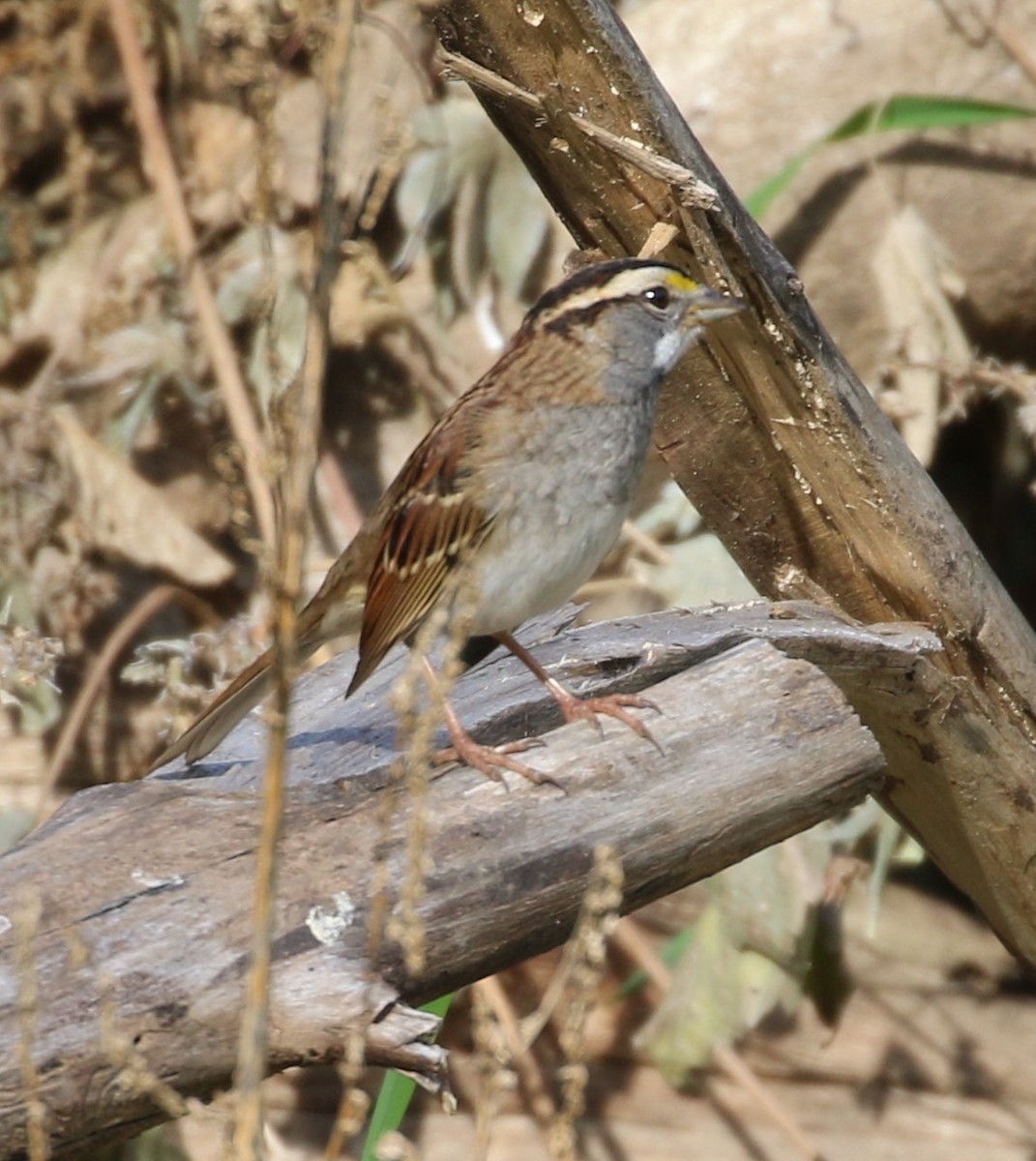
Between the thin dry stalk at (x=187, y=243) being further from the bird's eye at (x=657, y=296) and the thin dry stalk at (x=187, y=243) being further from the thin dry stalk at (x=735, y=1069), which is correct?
the bird's eye at (x=657, y=296)

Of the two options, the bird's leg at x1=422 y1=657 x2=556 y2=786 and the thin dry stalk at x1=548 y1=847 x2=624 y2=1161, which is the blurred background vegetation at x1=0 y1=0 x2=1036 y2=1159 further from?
the thin dry stalk at x1=548 y1=847 x2=624 y2=1161

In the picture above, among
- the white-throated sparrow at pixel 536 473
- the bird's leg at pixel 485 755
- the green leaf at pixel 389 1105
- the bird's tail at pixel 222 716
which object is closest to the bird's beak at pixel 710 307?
the white-throated sparrow at pixel 536 473

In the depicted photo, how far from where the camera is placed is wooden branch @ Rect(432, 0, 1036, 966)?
3039 millimetres

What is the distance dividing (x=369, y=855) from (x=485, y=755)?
307 millimetres

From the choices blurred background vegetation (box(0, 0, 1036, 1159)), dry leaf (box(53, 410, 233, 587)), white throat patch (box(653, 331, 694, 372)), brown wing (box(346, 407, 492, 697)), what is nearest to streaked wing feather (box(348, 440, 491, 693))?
brown wing (box(346, 407, 492, 697))

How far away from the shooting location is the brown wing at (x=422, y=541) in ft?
10.1

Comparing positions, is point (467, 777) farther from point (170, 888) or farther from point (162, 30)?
point (162, 30)

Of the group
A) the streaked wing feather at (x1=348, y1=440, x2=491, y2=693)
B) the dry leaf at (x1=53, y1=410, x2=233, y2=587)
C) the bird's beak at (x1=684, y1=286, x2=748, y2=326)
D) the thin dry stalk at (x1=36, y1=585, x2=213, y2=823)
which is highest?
the bird's beak at (x1=684, y1=286, x2=748, y2=326)

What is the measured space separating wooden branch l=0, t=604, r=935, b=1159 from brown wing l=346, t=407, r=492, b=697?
17 cm

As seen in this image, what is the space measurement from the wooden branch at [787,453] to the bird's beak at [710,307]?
7 cm

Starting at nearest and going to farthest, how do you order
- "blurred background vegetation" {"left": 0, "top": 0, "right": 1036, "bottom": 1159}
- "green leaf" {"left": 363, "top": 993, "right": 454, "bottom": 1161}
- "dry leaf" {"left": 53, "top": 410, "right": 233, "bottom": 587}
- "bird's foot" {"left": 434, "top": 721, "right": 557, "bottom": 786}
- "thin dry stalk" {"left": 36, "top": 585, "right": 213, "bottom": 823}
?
1. "bird's foot" {"left": 434, "top": 721, "right": 557, "bottom": 786}
2. "green leaf" {"left": 363, "top": 993, "right": 454, "bottom": 1161}
3. "thin dry stalk" {"left": 36, "top": 585, "right": 213, "bottom": 823}
4. "blurred background vegetation" {"left": 0, "top": 0, "right": 1036, "bottom": 1159}
5. "dry leaf" {"left": 53, "top": 410, "right": 233, "bottom": 587}

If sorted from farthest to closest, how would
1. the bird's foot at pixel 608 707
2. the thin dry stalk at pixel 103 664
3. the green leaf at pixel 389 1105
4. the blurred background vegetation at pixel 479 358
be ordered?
the blurred background vegetation at pixel 479 358 → the thin dry stalk at pixel 103 664 → the green leaf at pixel 389 1105 → the bird's foot at pixel 608 707

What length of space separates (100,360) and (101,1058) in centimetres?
359

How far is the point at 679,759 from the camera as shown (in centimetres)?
276
